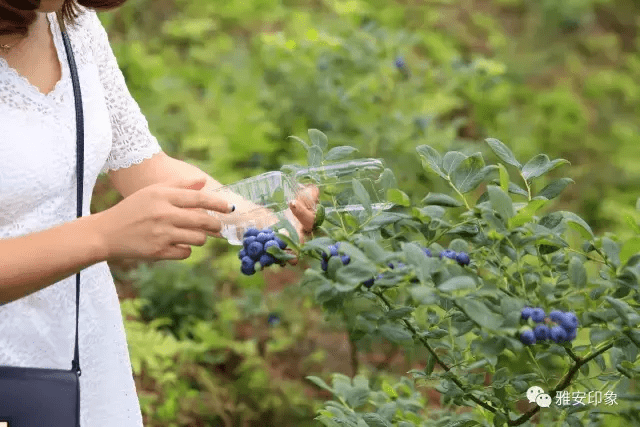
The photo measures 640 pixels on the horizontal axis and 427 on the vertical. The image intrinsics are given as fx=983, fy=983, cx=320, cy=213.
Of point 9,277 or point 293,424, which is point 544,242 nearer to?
point 9,277

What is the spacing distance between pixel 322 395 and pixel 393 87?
1.27 meters

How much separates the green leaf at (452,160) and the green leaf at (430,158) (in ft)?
0.04

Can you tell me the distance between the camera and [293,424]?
10.7 ft

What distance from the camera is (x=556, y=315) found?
53.9 inches

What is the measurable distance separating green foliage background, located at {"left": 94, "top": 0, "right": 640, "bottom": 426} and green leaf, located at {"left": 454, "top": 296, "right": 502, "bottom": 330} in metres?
1.89

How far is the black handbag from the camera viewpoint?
5.08 ft

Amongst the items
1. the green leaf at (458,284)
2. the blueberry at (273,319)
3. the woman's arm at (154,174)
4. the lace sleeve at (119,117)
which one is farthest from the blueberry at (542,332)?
the blueberry at (273,319)

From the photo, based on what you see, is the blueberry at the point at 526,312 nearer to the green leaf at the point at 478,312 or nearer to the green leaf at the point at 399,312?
the green leaf at the point at 478,312

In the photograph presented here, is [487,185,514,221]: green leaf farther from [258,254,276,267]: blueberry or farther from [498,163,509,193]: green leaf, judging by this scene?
[258,254,276,267]: blueberry

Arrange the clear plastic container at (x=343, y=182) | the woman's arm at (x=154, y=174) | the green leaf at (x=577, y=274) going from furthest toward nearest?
the woman's arm at (x=154, y=174) → the clear plastic container at (x=343, y=182) → the green leaf at (x=577, y=274)

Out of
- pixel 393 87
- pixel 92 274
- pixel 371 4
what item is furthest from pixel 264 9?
pixel 92 274

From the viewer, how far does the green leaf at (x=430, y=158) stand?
1.52m

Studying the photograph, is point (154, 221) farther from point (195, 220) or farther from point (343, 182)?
point (343, 182)

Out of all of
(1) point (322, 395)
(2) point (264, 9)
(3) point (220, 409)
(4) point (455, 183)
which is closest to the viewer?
(4) point (455, 183)
